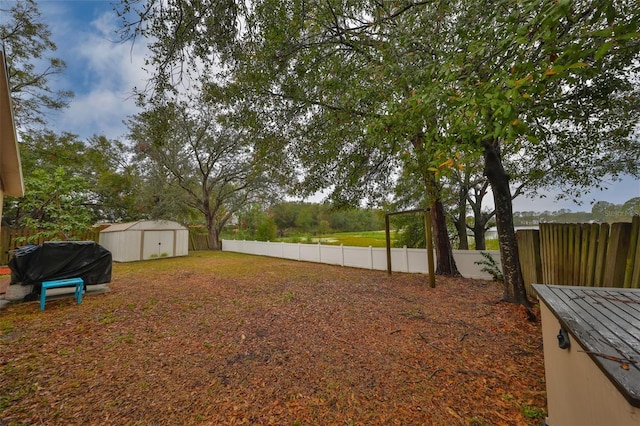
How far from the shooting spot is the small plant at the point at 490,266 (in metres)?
6.52

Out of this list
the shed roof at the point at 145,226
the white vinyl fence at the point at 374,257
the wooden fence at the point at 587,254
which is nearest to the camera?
the wooden fence at the point at 587,254

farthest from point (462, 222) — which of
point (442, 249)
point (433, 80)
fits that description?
point (433, 80)

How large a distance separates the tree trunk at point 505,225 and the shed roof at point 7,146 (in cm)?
793

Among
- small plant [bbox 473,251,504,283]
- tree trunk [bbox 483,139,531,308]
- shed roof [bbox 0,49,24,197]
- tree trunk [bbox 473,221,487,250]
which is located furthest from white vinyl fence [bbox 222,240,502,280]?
shed roof [bbox 0,49,24,197]

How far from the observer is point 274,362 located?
2920mm

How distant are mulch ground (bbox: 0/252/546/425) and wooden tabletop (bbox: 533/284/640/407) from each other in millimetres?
1009

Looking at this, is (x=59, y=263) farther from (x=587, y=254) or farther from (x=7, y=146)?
(x=587, y=254)

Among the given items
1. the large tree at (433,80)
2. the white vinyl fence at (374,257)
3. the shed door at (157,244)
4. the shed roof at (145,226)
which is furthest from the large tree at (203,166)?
the large tree at (433,80)

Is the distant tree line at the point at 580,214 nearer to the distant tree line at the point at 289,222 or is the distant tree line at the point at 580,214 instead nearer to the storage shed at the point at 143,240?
the distant tree line at the point at 289,222

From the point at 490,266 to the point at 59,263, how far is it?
36.0 feet

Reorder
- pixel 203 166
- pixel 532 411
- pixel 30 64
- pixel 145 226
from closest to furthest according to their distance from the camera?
pixel 532 411, pixel 30 64, pixel 145 226, pixel 203 166

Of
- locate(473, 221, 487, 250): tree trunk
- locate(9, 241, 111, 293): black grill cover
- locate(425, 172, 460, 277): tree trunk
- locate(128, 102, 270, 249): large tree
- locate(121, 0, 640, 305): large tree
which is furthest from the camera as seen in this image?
locate(128, 102, 270, 249): large tree

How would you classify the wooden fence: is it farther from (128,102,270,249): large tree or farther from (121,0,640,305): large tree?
(128,102,270,249): large tree

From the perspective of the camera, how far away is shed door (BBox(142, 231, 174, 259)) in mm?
13539
